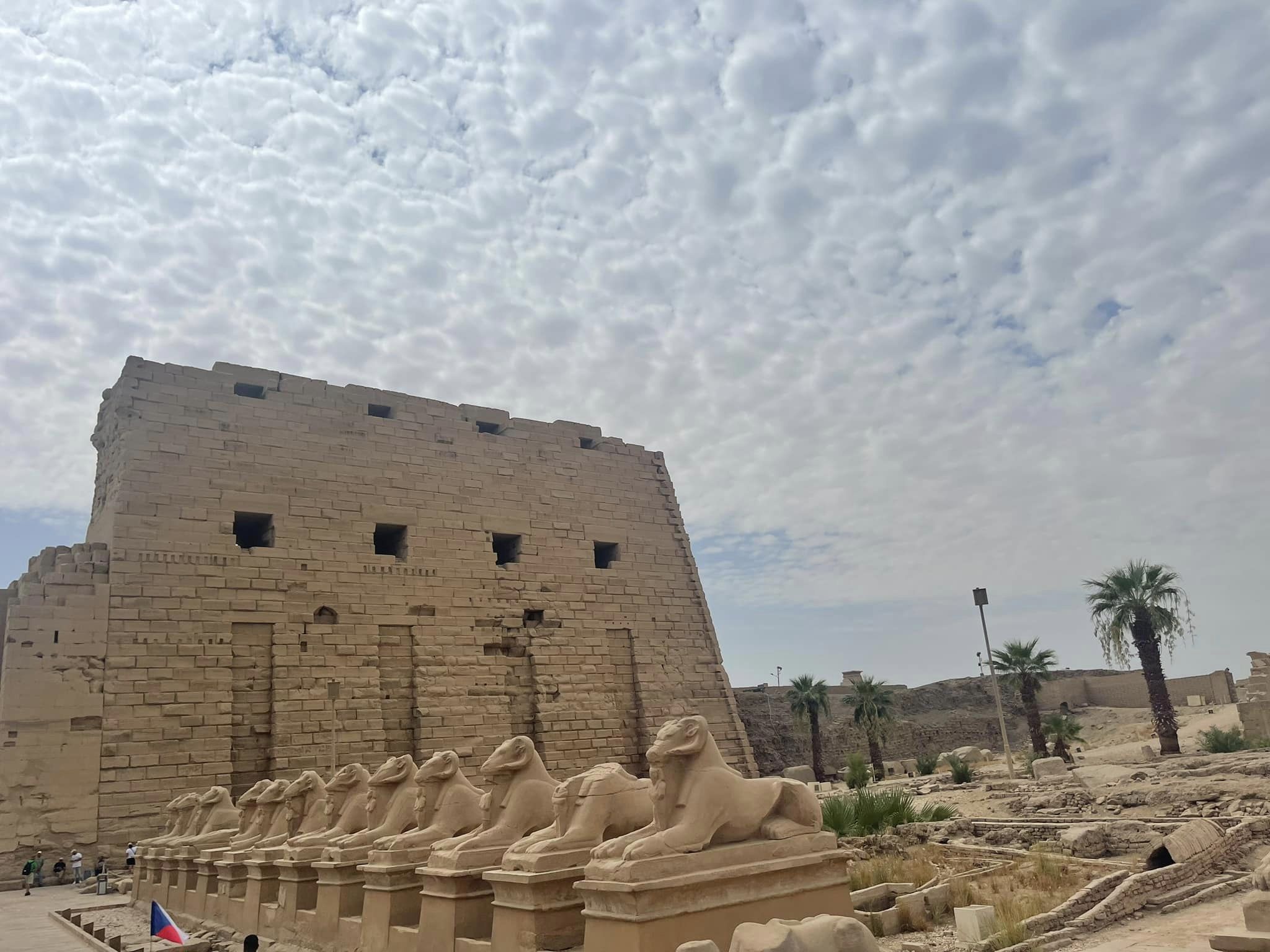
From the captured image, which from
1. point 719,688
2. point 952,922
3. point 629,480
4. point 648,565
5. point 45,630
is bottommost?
point 952,922

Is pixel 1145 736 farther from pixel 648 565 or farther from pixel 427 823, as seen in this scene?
pixel 427 823

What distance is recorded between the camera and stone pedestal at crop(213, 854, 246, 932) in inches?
306

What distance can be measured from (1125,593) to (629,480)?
9915mm

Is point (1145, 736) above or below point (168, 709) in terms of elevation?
below

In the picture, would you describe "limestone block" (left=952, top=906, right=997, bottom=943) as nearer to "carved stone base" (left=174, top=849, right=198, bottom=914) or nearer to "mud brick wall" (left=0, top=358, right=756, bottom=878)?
"carved stone base" (left=174, top=849, right=198, bottom=914)

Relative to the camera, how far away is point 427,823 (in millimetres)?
6051

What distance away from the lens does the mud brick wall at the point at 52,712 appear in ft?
37.2

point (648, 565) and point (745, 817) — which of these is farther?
point (648, 565)

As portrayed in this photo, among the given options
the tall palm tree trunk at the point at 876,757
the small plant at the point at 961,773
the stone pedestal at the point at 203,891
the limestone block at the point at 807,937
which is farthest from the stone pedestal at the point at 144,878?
the tall palm tree trunk at the point at 876,757

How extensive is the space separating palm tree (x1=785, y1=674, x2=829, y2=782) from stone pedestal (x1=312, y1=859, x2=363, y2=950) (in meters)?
18.7

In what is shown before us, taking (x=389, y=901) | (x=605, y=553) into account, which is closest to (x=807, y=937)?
(x=389, y=901)

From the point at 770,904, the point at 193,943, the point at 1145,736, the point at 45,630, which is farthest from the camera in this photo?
the point at 1145,736

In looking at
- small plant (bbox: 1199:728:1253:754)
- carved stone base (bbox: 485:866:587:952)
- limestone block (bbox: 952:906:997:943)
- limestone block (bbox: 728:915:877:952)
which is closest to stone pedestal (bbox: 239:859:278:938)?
carved stone base (bbox: 485:866:587:952)

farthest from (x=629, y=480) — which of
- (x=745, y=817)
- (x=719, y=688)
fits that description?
(x=745, y=817)
